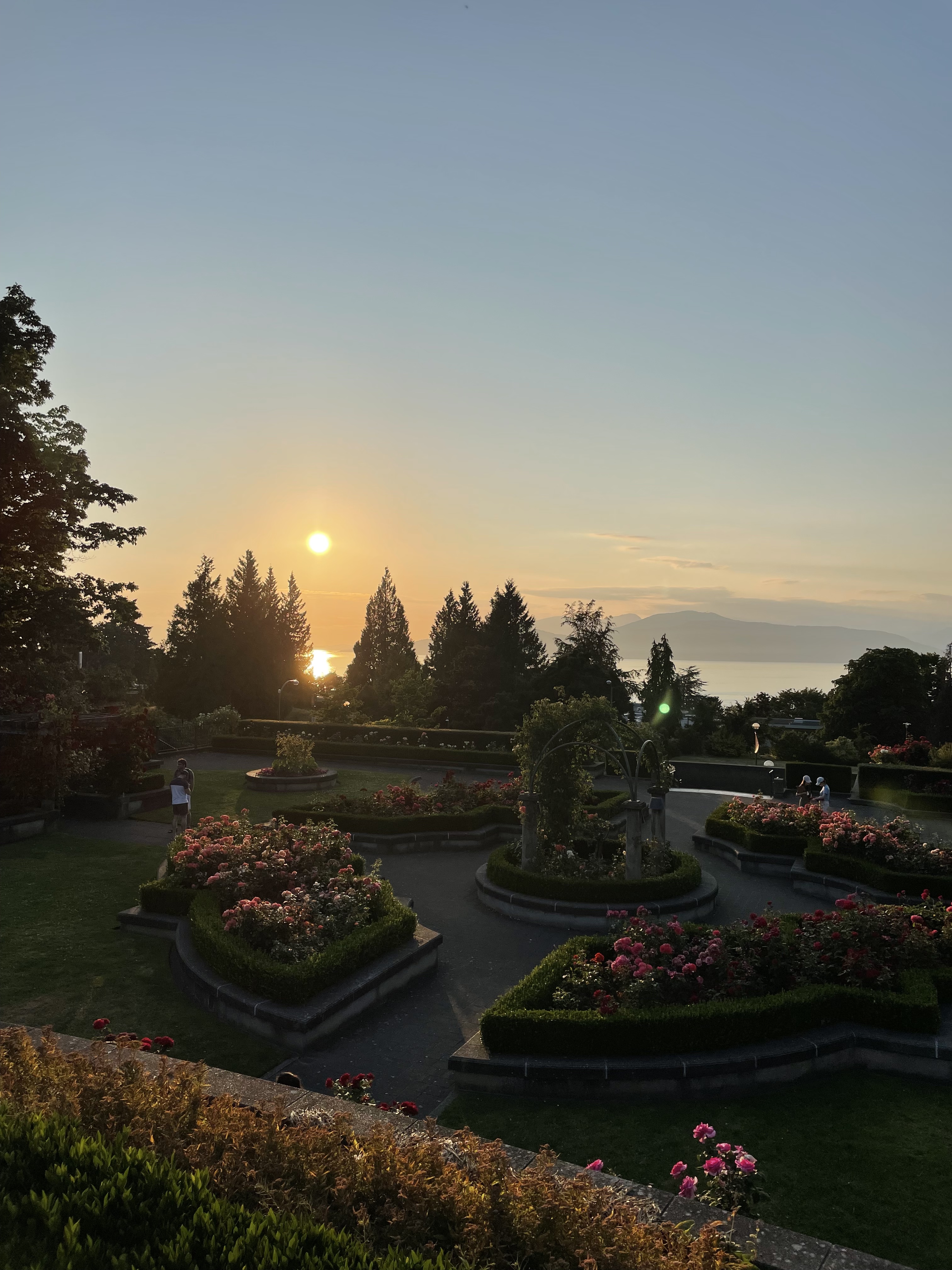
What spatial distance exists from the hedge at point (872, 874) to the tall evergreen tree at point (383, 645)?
2500 inches

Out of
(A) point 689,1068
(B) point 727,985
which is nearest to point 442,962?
(B) point 727,985

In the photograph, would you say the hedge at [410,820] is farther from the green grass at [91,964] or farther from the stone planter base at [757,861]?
the green grass at [91,964]

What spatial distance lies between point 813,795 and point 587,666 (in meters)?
22.4

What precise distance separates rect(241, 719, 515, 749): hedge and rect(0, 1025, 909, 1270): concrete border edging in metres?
27.6

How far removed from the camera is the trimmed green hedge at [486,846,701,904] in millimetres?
14680

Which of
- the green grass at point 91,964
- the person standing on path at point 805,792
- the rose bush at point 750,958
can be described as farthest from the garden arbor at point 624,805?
the person standing on path at point 805,792

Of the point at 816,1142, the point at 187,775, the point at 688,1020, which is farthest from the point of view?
the point at 187,775

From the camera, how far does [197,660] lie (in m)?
60.2

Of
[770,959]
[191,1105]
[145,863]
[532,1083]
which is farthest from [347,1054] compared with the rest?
[145,863]

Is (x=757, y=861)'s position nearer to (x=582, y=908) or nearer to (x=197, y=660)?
(x=582, y=908)

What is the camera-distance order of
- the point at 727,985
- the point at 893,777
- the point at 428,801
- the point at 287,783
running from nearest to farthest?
the point at 727,985 < the point at 428,801 < the point at 287,783 < the point at 893,777

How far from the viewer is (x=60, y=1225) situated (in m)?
4.48

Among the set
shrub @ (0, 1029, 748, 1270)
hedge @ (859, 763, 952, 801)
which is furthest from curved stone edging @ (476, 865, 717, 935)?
hedge @ (859, 763, 952, 801)

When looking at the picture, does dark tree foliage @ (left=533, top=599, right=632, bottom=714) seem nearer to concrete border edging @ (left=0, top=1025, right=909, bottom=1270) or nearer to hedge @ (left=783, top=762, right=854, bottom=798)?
hedge @ (left=783, top=762, right=854, bottom=798)
